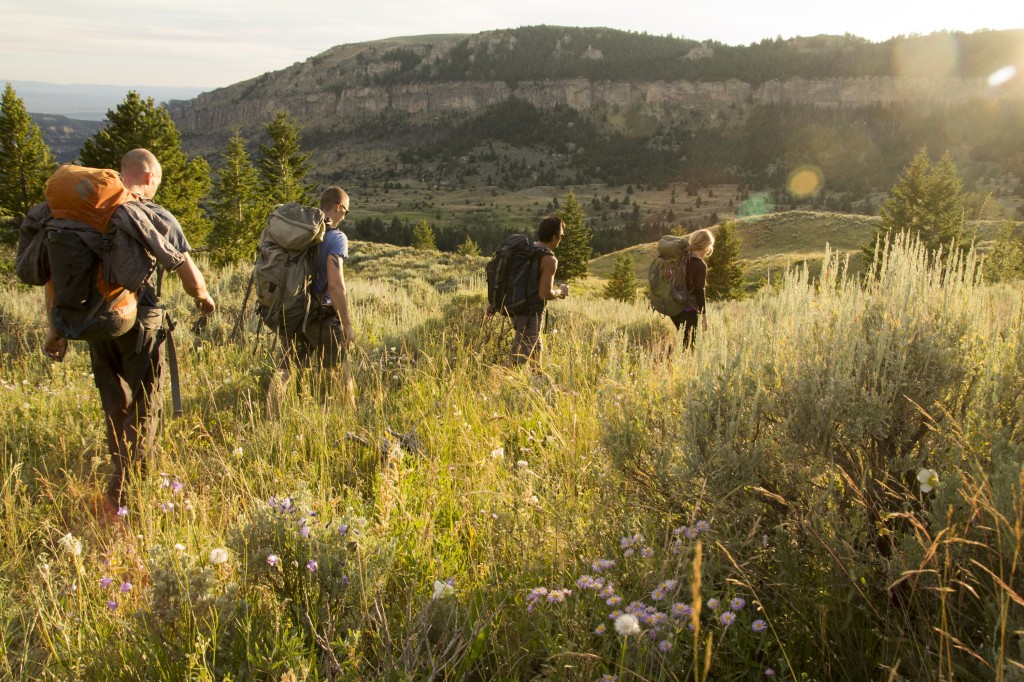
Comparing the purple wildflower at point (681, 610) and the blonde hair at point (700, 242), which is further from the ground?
the blonde hair at point (700, 242)

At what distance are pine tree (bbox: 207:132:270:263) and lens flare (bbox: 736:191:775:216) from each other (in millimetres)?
124925

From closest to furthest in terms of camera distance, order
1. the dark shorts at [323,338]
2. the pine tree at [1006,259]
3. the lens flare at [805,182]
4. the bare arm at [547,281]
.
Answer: the dark shorts at [323,338]
the bare arm at [547,281]
the pine tree at [1006,259]
the lens flare at [805,182]

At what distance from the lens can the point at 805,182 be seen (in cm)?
16838

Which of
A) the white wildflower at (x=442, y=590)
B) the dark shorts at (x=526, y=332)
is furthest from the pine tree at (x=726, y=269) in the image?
the white wildflower at (x=442, y=590)

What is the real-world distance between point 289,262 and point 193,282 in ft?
3.20

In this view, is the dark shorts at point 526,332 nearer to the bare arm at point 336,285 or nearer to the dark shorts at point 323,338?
the dark shorts at point 323,338

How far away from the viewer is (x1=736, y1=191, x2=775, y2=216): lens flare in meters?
147

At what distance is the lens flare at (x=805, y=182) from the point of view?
162m

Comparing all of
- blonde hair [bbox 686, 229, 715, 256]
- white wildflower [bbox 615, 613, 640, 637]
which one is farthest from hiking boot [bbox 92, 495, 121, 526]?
blonde hair [bbox 686, 229, 715, 256]

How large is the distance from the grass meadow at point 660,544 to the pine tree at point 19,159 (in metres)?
38.9

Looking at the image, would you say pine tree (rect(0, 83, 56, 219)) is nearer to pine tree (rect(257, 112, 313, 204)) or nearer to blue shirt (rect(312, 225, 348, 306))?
pine tree (rect(257, 112, 313, 204))

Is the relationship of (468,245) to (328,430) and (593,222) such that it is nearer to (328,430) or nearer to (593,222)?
(328,430)

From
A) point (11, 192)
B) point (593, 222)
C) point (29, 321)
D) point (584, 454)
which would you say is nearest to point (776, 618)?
point (584, 454)

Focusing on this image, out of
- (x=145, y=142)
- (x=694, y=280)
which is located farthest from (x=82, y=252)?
(x=145, y=142)
